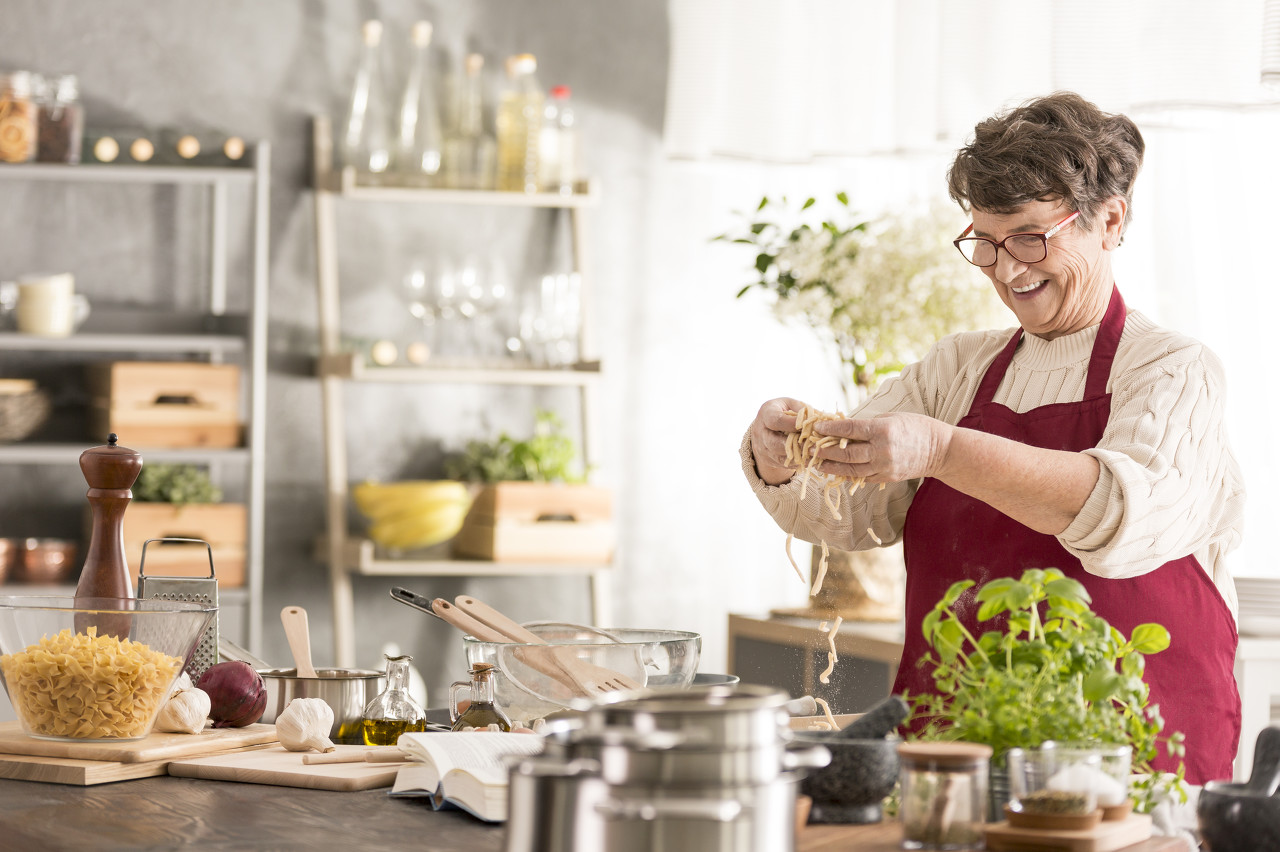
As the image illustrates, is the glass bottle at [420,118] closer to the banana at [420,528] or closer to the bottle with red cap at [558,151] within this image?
the bottle with red cap at [558,151]

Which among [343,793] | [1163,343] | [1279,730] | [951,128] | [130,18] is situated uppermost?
[130,18]

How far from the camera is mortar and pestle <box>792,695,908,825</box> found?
47.6 inches

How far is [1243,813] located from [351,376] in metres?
2.99

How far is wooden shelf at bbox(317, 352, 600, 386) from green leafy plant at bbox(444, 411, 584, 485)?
174mm

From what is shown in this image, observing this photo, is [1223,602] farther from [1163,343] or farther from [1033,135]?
[1033,135]

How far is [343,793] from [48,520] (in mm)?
2719

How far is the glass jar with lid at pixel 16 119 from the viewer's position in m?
3.57

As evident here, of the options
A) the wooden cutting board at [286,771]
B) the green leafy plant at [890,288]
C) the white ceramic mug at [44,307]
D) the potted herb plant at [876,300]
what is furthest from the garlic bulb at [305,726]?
the white ceramic mug at [44,307]

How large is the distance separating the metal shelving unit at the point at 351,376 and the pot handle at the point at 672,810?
294 centimetres

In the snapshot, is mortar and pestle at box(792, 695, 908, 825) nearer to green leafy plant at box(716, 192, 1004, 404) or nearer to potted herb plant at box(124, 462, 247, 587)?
green leafy plant at box(716, 192, 1004, 404)

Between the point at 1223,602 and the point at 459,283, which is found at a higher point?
the point at 459,283

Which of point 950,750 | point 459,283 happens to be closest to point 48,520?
point 459,283

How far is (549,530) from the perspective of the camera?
390cm

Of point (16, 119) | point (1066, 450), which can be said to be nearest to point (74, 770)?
point (1066, 450)
